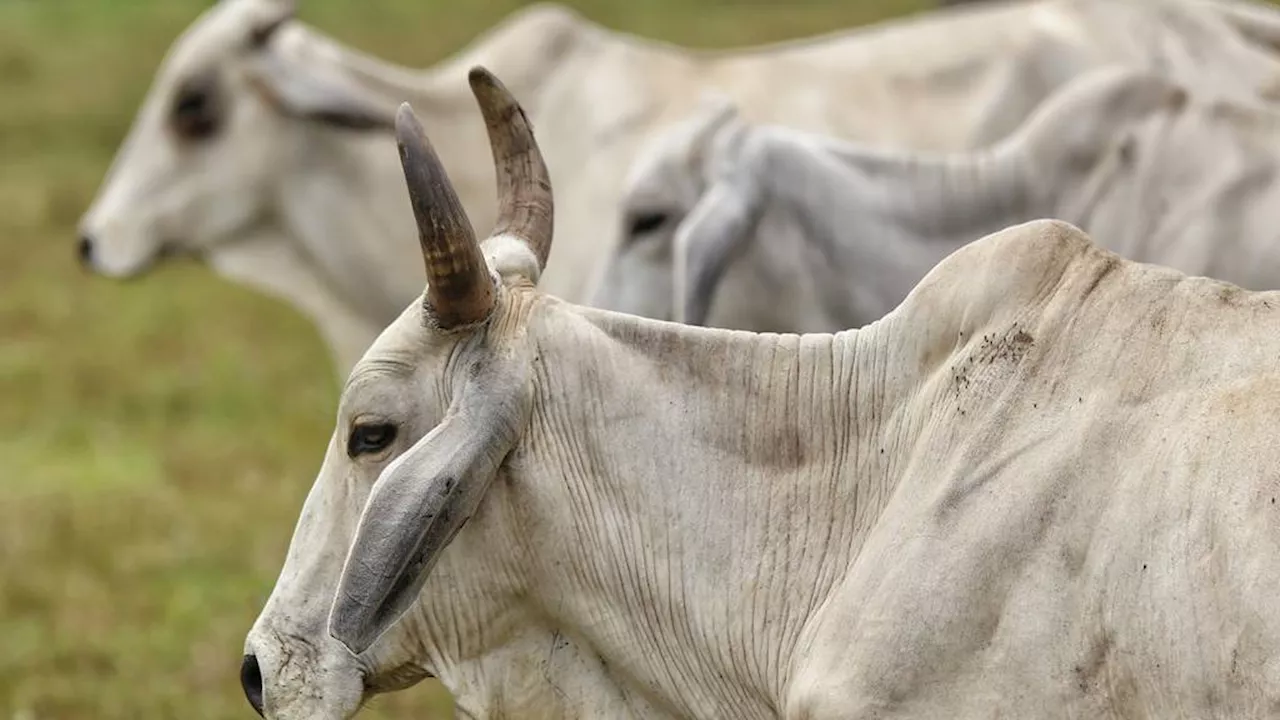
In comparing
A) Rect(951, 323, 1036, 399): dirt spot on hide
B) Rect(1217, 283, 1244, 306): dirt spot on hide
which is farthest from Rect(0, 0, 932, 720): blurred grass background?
Rect(1217, 283, 1244, 306): dirt spot on hide

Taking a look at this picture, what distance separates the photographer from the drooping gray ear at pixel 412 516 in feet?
9.80

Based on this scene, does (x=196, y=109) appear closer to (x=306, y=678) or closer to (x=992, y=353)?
(x=306, y=678)

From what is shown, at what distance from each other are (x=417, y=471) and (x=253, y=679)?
562mm

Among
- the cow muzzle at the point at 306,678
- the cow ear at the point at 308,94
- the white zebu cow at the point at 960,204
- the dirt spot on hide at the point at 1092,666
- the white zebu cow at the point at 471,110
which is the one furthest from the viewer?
the cow ear at the point at 308,94

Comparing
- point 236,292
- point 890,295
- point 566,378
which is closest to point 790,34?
point 236,292

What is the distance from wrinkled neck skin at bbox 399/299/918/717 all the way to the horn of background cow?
0.97 ft

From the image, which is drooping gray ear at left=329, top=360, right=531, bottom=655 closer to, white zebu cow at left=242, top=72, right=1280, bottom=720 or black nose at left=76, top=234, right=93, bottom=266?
white zebu cow at left=242, top=72, right=1280, bottom=720

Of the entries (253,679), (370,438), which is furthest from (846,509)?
(253,679)

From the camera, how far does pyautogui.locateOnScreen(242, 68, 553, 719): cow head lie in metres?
3.00

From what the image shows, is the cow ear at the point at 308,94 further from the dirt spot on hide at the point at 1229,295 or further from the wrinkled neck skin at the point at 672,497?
the dirt spot on hide at the point at 1229,295

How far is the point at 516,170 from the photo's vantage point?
3.54 m

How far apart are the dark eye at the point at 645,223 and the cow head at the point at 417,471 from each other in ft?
6.80

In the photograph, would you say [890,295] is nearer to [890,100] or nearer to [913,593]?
[890,100]

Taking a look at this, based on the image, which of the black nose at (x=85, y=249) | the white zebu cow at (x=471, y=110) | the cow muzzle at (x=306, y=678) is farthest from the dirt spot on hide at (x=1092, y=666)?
the black nose at (x=85, y=249)
